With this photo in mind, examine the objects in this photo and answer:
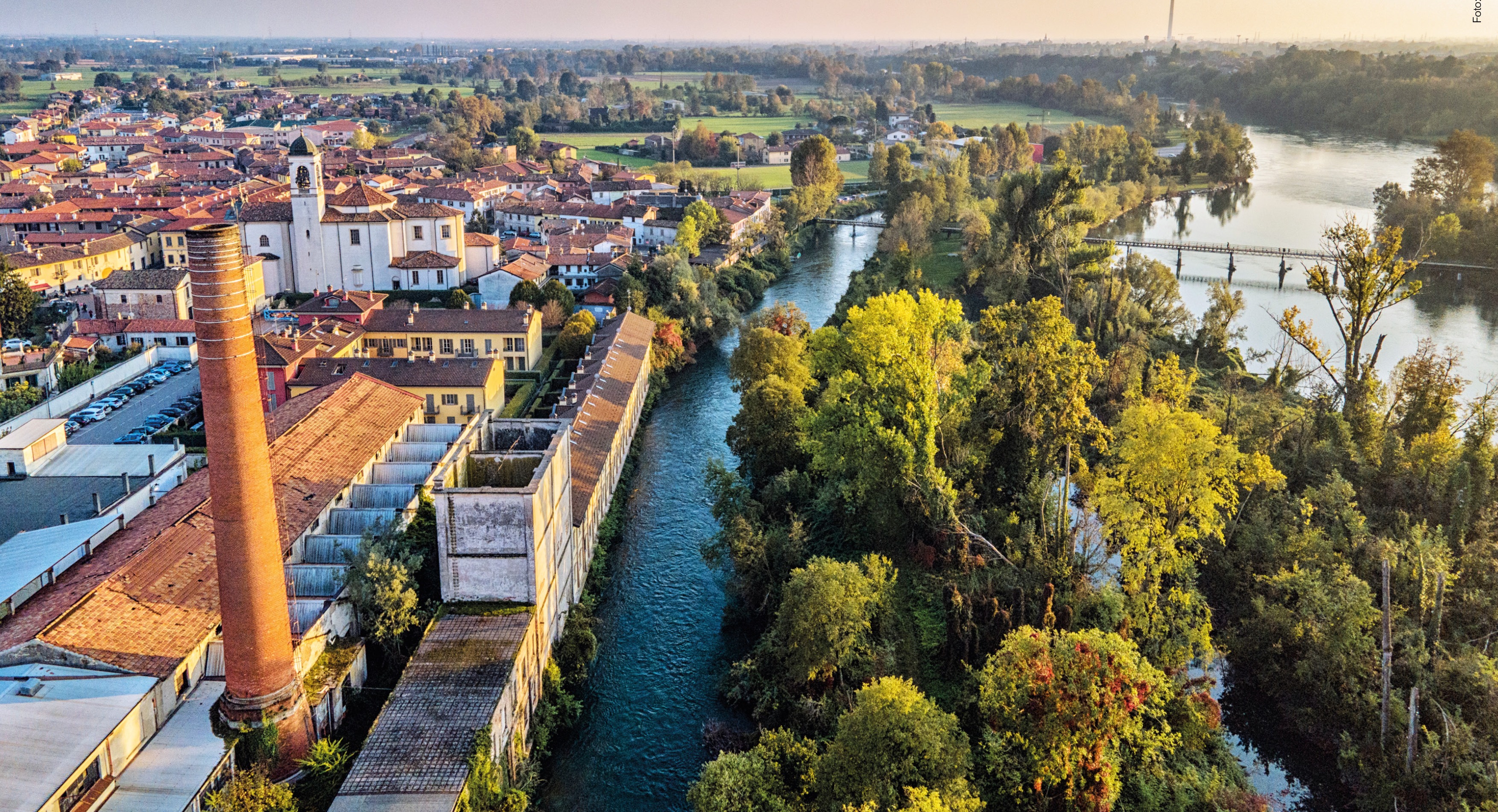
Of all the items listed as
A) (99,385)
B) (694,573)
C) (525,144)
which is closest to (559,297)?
(99,385)

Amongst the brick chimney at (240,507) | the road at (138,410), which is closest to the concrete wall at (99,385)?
the road at (138,410)

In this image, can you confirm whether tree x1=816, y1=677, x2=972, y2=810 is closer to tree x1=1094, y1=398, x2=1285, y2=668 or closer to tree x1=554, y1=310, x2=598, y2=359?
tree x1=1094, y1=398, x2=1285, y2=668

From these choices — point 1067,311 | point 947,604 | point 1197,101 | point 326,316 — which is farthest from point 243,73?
point 947,604

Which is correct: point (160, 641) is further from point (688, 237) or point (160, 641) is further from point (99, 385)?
point (688, 237)

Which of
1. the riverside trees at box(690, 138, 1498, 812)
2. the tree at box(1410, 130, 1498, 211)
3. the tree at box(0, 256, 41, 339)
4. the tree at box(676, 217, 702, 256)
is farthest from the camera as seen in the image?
the tree at box(1410, 130, 1498, 211)

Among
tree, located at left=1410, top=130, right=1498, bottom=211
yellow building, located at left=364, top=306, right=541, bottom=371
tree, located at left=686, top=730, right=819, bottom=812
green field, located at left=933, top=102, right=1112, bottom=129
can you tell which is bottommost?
tree, located at left=686, top=730, right=819, bottom=812

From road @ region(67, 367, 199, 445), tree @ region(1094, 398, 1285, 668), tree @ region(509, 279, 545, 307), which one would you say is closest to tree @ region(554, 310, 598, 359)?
tree @ region(509, 279, 545, 307)

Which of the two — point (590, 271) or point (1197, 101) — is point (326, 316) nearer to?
point (590, 271)
